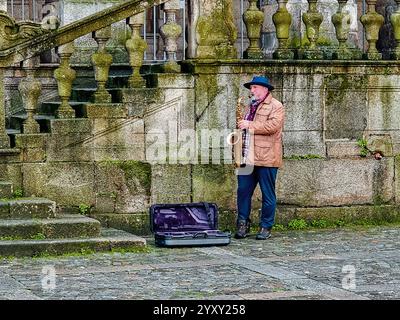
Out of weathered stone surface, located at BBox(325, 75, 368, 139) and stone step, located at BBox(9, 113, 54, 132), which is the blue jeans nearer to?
weathered stone surface, located at BBox(325, 75, 368, 139)

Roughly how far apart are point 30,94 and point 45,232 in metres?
1.84

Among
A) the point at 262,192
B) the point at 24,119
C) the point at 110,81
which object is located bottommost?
the point at 262,192

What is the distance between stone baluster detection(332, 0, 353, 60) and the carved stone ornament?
3495 millimetres

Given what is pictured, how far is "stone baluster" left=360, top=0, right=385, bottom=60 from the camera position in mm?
15477

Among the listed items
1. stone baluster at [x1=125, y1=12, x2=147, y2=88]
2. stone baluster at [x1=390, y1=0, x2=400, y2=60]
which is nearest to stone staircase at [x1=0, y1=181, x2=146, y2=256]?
stone baluster at [x1=125, y1=12, x2=147, y2=88]

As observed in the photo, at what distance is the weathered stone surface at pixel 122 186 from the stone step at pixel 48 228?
45.8 inches

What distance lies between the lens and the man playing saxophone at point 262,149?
45.9 ft

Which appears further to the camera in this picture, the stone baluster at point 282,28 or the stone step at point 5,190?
the stone baluster at point 282,28

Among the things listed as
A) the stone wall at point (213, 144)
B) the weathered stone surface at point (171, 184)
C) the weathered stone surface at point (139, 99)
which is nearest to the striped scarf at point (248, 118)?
the stone wall at point (213, 144)

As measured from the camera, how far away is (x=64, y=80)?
14.2 meters

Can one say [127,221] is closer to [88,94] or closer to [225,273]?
[88,94]

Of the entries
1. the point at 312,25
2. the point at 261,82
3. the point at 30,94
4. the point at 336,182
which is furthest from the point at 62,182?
the point at 312,25

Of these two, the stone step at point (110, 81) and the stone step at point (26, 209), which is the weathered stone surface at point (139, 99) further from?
the stone step at point (26, 209)
